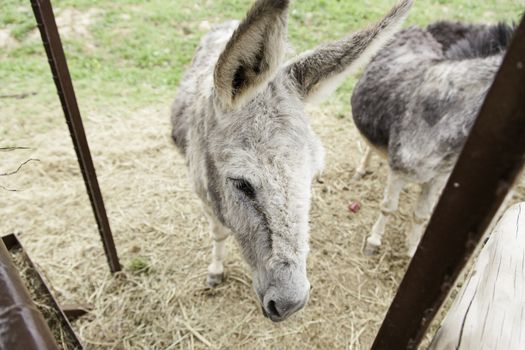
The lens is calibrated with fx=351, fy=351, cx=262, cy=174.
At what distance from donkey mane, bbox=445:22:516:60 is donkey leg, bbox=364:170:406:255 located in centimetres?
136

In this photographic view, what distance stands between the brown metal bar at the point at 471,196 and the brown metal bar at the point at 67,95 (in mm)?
2405

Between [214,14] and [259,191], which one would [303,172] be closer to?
[259,191]

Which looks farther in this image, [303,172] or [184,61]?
[184,61]

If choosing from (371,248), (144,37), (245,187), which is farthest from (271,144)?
(144,37)

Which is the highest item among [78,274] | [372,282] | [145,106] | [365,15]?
[365,15]

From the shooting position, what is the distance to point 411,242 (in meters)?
4.15

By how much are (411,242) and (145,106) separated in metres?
4.78

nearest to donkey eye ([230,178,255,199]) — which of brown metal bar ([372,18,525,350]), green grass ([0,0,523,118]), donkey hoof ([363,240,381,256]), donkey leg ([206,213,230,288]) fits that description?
brown metal bar ([372,18,525,350])

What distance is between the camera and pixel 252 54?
178cm

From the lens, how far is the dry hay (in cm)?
334

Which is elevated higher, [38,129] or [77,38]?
[77,38]

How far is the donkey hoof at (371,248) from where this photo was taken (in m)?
4.18

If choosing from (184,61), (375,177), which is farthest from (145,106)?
(375,177)

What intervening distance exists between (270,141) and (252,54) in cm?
45
